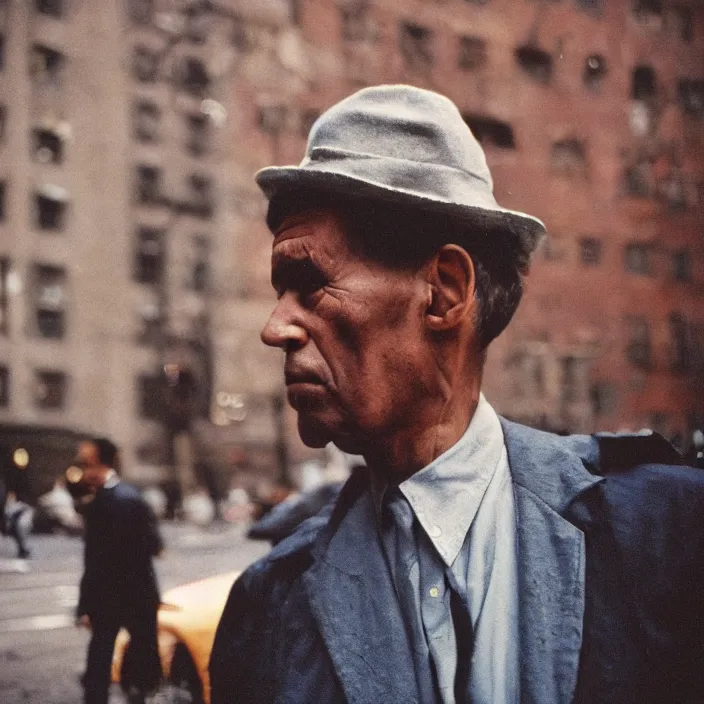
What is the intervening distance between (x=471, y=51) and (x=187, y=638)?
2337mm

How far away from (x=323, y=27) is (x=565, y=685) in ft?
9.88

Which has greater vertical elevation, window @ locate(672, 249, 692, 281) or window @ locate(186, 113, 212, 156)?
window @ locate(186, 113, 212, 156)

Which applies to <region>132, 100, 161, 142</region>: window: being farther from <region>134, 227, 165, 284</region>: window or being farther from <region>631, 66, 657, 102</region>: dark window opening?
<region>631, 66, 657, 102</region>: dark window opening

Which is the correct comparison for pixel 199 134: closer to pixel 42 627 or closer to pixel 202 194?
pixel 202 194

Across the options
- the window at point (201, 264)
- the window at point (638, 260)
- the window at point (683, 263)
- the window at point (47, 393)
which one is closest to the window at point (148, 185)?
the window at point (201, 264)

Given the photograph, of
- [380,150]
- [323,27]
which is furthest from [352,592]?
[323,27]

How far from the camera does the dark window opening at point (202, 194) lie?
3.92 m

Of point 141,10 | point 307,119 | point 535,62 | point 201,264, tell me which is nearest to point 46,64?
point 141,10

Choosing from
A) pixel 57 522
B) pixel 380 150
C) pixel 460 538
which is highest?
pixel 380 150

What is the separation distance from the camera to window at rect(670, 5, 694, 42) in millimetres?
3484

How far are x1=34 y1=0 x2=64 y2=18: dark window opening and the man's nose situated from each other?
1.88 metres

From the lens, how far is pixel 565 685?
3.49ft

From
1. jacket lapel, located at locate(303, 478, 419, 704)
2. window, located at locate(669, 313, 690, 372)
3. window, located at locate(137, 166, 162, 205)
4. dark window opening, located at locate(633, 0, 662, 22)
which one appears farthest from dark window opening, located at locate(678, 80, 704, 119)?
jacket lapel, located at locate(303, 478, 419, 704)

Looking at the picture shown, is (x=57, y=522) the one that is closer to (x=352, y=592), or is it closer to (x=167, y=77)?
(x=352, y=592)
